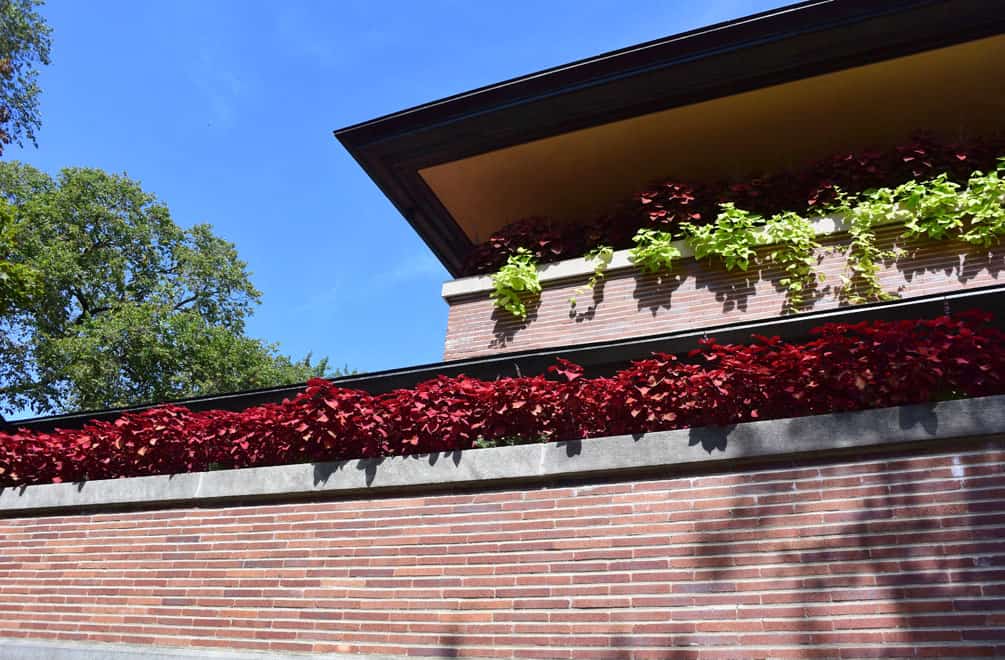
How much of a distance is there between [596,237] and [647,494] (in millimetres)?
4618

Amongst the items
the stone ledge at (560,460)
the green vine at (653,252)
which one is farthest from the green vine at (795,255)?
the stone ledge at (560,460)

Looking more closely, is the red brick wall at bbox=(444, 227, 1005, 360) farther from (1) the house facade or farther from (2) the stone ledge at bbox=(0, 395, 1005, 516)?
(2) the stone ledge at bbox=(0, 395, 1005, 516)

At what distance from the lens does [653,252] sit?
8977 millimetres

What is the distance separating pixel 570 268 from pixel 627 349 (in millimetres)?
1673

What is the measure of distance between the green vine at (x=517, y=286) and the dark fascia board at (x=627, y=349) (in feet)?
3.59

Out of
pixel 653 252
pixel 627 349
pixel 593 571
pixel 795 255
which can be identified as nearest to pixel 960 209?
pixel 795 255

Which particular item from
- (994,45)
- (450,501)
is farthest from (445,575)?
(994,45)

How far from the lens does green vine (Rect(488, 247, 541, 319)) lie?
959cm

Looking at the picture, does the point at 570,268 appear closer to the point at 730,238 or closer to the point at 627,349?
the point at 627,349

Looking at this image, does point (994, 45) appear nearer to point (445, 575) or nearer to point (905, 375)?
point (905, 375)

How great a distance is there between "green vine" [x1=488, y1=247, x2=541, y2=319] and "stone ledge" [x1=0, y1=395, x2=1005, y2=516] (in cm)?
341

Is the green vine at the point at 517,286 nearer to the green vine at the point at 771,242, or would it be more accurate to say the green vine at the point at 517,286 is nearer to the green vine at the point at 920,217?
the green vine at the point at 771,242

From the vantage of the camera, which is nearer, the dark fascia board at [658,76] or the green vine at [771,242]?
the green vine at [771,242]

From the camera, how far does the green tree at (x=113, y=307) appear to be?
87.4 ft
